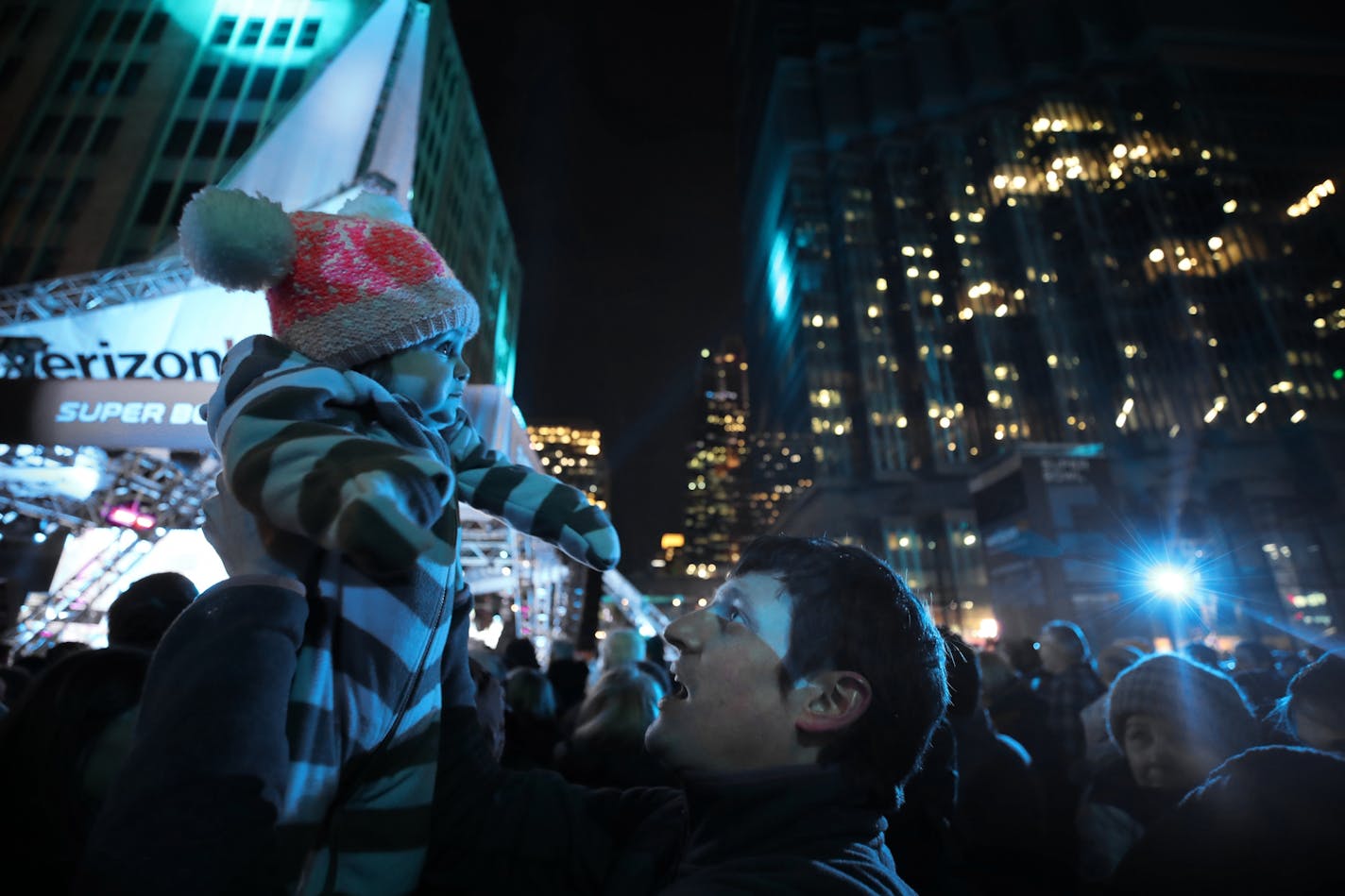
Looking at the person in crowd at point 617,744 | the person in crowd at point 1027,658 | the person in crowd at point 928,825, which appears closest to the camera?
the person in crowd at point 928,825

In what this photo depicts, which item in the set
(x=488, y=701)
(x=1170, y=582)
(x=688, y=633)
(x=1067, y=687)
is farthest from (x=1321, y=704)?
(x=1170, y=582)

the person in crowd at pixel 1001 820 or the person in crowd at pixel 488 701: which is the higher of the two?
the person in crowd at pixel 488 701

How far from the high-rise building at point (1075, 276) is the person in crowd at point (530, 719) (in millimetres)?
26223

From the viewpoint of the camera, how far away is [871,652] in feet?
4.15

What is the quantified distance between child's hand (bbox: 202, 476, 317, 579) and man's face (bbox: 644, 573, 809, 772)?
72 centimetres

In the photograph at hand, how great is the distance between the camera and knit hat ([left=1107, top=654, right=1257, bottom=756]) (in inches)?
98.6

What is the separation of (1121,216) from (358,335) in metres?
59.3

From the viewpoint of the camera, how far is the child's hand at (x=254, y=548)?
1.02 metres

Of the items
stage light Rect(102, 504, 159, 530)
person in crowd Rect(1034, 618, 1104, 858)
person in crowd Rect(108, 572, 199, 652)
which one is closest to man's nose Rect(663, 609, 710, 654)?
person in crowd Rect(108, 572, 199, 652)

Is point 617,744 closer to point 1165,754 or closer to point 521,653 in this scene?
point 1165,754

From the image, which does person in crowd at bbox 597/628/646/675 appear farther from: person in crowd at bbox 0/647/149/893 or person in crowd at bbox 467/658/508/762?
person in crowd at bbox 0/647/149/893

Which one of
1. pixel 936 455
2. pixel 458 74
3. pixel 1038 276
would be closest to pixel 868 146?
pixel 1038 276

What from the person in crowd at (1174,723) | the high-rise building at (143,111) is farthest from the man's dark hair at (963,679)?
the high-rise building at (143,111)

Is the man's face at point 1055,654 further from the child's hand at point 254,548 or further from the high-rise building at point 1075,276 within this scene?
the high-rise building at point 1075,276
